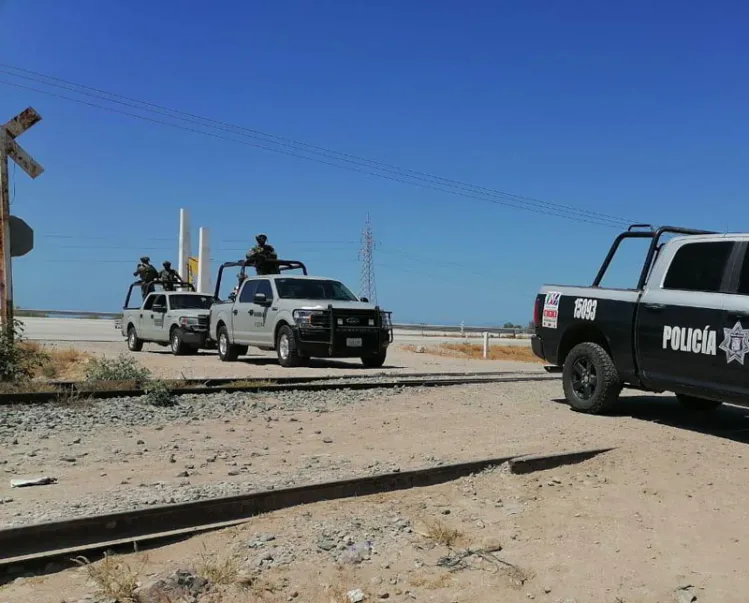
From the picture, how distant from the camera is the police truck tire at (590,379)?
334 inches

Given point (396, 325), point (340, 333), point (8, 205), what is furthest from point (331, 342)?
point (396, 325)

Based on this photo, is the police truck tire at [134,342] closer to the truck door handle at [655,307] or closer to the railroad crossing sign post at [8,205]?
the railroad crossing sign post at [8,205]

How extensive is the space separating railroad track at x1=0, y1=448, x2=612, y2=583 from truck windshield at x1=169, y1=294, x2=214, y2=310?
1582cm

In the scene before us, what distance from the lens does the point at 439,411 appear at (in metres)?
9.41

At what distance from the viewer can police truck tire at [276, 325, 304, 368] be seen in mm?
15594

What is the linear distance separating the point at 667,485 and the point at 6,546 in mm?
4675

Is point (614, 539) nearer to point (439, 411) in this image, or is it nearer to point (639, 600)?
point (639, 600)

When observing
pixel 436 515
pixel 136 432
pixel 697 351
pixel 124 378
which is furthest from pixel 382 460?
pixel 124 378

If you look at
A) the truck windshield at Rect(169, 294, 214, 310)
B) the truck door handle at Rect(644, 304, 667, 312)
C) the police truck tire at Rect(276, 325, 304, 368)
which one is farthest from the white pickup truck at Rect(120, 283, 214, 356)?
the truck door handle at Rect(644, 304, 667, 312)

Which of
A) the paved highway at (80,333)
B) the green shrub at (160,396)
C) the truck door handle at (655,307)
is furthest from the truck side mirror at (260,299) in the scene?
the paved highway at (80,333)

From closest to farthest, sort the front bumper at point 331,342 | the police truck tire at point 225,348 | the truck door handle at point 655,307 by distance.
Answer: the truck door handle at point 655,307 → the front bumper at point 331,342 → the police truck tire at point 225,348

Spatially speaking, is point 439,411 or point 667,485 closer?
point 667,485

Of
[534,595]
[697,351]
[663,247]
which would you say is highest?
[663,247]

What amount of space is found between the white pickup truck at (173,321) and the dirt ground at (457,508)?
38.1ft
